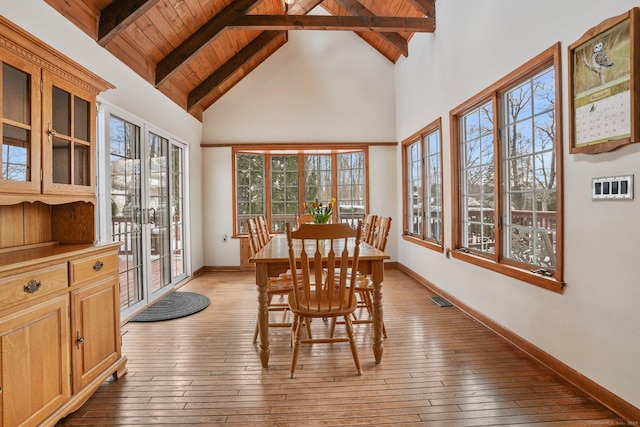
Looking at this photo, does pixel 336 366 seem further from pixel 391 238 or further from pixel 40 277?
pixel 391 238

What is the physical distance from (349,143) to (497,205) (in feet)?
10.9

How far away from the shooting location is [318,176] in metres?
6.20

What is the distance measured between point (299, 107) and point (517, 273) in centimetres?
443

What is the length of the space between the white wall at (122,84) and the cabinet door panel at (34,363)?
1.88m

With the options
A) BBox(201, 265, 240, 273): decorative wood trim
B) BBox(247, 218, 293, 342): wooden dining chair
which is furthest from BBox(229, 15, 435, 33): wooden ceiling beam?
BBox(201, 265, 240, 273): decorative wood trim

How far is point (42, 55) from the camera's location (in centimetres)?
183

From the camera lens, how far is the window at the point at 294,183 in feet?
20.0

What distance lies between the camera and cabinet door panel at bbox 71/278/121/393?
1917 millimetres

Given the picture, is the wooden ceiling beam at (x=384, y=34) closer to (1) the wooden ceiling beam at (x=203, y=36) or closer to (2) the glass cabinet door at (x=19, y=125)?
(1) the wooden ceiling beam at (x=203, y=36)

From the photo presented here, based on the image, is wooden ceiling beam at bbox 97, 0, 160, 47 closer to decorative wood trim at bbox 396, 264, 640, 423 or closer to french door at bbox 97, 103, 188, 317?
french door at bbox 97, 103, 188, 317

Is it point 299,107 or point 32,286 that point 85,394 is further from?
point 299,107

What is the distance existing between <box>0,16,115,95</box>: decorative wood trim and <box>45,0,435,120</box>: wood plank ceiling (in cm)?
89

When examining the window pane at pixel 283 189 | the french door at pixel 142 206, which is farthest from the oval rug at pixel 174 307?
the window pane at pixel 283 189

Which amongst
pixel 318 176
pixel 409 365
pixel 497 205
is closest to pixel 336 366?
pixel 409 365
